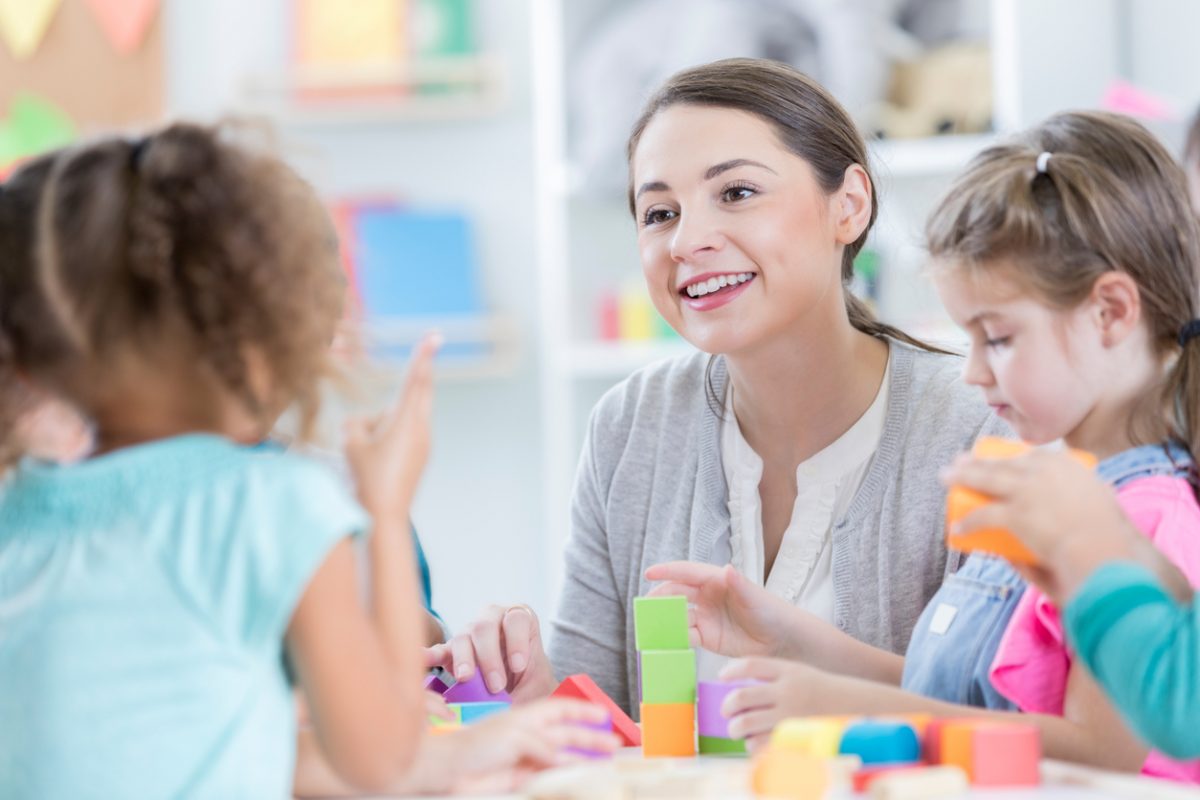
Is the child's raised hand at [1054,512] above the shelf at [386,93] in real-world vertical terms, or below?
below

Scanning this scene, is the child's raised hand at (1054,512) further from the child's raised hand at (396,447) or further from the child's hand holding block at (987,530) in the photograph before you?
the child's raised hand at (396,447)

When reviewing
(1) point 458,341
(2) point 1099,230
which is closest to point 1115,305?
(2) point 1099,230

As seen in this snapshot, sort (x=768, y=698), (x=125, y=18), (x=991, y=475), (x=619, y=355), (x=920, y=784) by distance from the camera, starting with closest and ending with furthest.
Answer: (x=920, y=784) < (x=991, y=475) < (x=768, y=698) < (x=619, y=355) < (x=125, y=18)

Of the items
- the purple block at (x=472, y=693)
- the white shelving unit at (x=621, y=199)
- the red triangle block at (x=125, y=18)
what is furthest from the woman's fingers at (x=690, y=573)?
the red triangle block at (x=125, y=18)

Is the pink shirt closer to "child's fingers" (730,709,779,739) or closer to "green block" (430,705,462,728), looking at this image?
"child's fingers" (730,709,779,739)

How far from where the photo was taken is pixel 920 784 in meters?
0.81

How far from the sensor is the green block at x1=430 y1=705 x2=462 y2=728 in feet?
3.42

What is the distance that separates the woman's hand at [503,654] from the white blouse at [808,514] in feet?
0.89

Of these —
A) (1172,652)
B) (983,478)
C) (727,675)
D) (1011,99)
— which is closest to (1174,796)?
(1172,652)

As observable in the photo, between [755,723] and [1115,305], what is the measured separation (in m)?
0.43

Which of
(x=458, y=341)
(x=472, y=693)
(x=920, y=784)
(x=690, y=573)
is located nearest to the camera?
(x=920, y=784)

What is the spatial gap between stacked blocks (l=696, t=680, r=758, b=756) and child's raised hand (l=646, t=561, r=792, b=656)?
0.14 m

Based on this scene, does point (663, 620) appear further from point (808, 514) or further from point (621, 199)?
point (621, 199)

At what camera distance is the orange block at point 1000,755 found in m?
0.87
